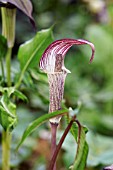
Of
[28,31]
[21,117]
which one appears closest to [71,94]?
[21,117]

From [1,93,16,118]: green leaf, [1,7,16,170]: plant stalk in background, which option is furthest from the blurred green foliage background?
[1,93,16,118]: green leaf

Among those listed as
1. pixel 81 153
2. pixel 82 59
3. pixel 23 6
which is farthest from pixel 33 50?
pixel 82 59

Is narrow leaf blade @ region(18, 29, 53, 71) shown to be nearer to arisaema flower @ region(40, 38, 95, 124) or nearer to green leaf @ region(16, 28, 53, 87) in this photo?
green leaf @ region(16, 28, 53, 87)

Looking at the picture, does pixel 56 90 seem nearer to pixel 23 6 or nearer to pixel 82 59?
pixel 23 6

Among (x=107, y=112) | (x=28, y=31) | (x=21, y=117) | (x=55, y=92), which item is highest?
(x=55, y=92)

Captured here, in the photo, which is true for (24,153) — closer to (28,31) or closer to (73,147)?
(73,147)

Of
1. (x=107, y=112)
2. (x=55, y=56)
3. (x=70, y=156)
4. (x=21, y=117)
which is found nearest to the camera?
(x=55, y=56)

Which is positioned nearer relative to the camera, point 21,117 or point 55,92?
point 55,92
